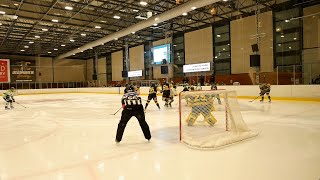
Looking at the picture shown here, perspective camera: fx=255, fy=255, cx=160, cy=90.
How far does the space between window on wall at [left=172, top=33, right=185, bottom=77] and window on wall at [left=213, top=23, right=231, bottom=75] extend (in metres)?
3.39

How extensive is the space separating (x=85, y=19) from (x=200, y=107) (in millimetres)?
16343

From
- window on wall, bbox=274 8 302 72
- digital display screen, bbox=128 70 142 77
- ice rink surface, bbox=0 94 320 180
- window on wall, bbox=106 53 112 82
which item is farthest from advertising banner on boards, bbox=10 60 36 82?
ice rink surface, bbox=0 94 320 180

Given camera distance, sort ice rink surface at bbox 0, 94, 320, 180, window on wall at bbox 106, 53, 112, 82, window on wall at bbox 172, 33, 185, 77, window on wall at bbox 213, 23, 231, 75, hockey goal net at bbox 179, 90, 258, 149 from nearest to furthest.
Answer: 1. ice rink surface at bbox 0, 94, 320, 180
2. hockey goal net at bbox 179, 90, 258, 149
3. window on wall at bbox 213, 23, 231, 75
4. window on wall at bbox 172, 33, 185, 77
5. window on wall at bbox 106, 53, 112, 82

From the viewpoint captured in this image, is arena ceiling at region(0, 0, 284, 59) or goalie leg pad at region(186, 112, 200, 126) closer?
goalie leg pad at region(186, 112, 200, 126)

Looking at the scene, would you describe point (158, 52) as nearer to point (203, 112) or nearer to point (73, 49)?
point (73, 49)

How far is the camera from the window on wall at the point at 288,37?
15.0m

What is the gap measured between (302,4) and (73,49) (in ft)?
79.6

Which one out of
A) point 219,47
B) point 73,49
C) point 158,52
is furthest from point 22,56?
point 219,47

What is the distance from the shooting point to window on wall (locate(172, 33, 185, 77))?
2237 centimetres

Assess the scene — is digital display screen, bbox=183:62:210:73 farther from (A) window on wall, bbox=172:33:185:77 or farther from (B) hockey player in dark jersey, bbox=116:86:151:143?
(B) hockey player in dark jersey, bbox=116:86:151:143

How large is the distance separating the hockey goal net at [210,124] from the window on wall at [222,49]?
1321 cm

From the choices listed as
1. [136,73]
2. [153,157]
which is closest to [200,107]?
[153,157]

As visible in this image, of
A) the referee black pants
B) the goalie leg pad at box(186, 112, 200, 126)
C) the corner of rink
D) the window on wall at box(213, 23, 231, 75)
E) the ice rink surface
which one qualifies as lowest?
the ice rink surface


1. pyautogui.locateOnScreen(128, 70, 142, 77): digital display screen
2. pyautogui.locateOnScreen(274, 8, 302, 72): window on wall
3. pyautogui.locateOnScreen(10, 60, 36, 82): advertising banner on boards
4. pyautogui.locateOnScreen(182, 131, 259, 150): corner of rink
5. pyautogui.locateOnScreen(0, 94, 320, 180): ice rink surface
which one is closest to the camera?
pyautogui.locateOnScreen(0, 94, 320, 180): ice rink surface
